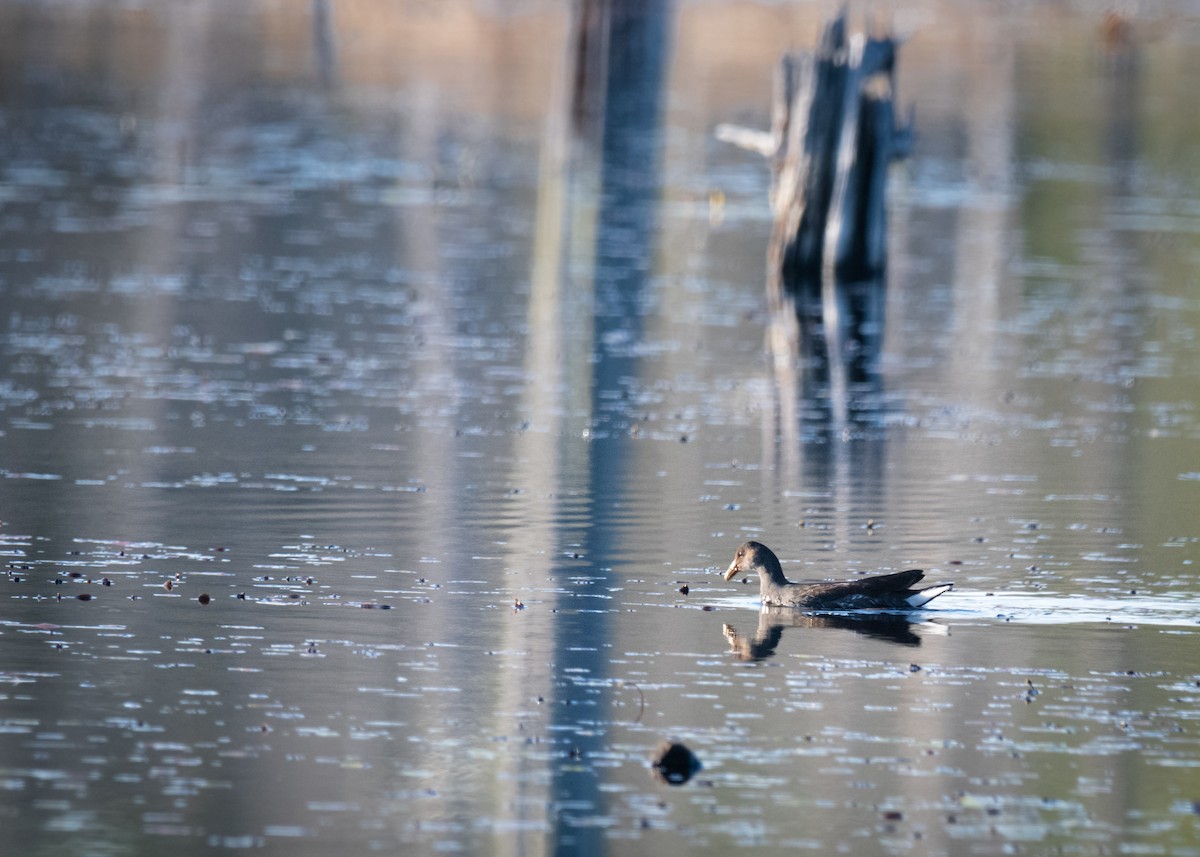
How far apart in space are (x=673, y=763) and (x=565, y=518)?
5852 millimetres

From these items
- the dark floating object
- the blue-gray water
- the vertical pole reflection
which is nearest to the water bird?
the blue-gray water

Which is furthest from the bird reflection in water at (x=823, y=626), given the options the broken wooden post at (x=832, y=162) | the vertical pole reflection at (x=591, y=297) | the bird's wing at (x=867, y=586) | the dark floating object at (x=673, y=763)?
the broken wooden post at (x=832, y=162)

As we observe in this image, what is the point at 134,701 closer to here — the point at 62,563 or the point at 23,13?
the point at 62,563

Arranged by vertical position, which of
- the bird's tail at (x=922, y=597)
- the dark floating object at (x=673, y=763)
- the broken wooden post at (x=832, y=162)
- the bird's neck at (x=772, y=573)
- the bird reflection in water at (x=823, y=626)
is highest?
the broken wooden post at (x=832, y=162)

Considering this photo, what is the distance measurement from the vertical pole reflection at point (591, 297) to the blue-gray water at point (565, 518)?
7 cm

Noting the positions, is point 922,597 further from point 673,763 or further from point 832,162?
point 832,162

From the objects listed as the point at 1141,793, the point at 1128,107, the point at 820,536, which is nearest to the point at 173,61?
the point at 1128,107

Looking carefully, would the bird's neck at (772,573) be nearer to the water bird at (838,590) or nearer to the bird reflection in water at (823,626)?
the water bird at (838,590)

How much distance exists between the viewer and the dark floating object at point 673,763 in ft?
34.8

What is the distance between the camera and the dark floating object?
10.6 m

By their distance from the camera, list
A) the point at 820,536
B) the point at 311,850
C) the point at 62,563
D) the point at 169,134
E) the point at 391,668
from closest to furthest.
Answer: the point at 311,850, the point at 391,668, the point at 62,563, the point at 820,536, the point at 169,134

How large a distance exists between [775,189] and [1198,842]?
19440 millimetres

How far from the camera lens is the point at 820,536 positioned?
16.1m

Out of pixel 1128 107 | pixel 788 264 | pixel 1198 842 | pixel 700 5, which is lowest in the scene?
pixel 1198 842
